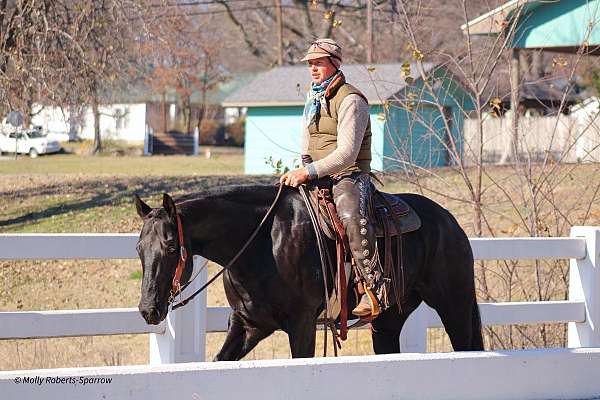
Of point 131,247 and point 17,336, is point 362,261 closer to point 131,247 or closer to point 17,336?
point 131,247

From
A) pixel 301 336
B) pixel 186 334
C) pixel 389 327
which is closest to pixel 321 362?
pixel 301 336

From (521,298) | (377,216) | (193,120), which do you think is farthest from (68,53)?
(193,120)

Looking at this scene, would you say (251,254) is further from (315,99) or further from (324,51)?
(324,51)

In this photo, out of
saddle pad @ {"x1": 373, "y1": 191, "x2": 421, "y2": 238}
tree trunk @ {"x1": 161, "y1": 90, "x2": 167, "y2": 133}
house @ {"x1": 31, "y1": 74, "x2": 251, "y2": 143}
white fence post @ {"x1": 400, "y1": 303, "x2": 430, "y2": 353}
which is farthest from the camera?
tree trunk @ {"x1": 161, "y1": 90, "x2": 167, "y2": 133}

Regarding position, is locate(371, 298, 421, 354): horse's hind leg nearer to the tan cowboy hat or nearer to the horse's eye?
the tan cowboy hat

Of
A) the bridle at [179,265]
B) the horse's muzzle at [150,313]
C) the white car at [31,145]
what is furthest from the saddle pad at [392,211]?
the white car at [31,145]

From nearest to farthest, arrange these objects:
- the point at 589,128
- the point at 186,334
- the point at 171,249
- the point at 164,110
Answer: the point at 171,249
the point at 186,334
the point at 589,128
the point at 164,110

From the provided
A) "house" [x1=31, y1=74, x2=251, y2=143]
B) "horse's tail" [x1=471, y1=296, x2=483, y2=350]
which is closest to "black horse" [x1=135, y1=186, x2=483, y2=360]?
"horse's tail" [x1=471, y1=296, x2=483, y2=350]

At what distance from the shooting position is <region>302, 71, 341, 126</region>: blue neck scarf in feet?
23.2

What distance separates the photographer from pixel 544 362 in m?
7.21

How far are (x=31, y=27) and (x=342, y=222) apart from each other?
15.2 meters

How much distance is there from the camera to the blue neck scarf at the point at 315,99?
23.2ft

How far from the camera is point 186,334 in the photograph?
814 centimetres

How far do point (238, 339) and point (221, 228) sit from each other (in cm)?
81
